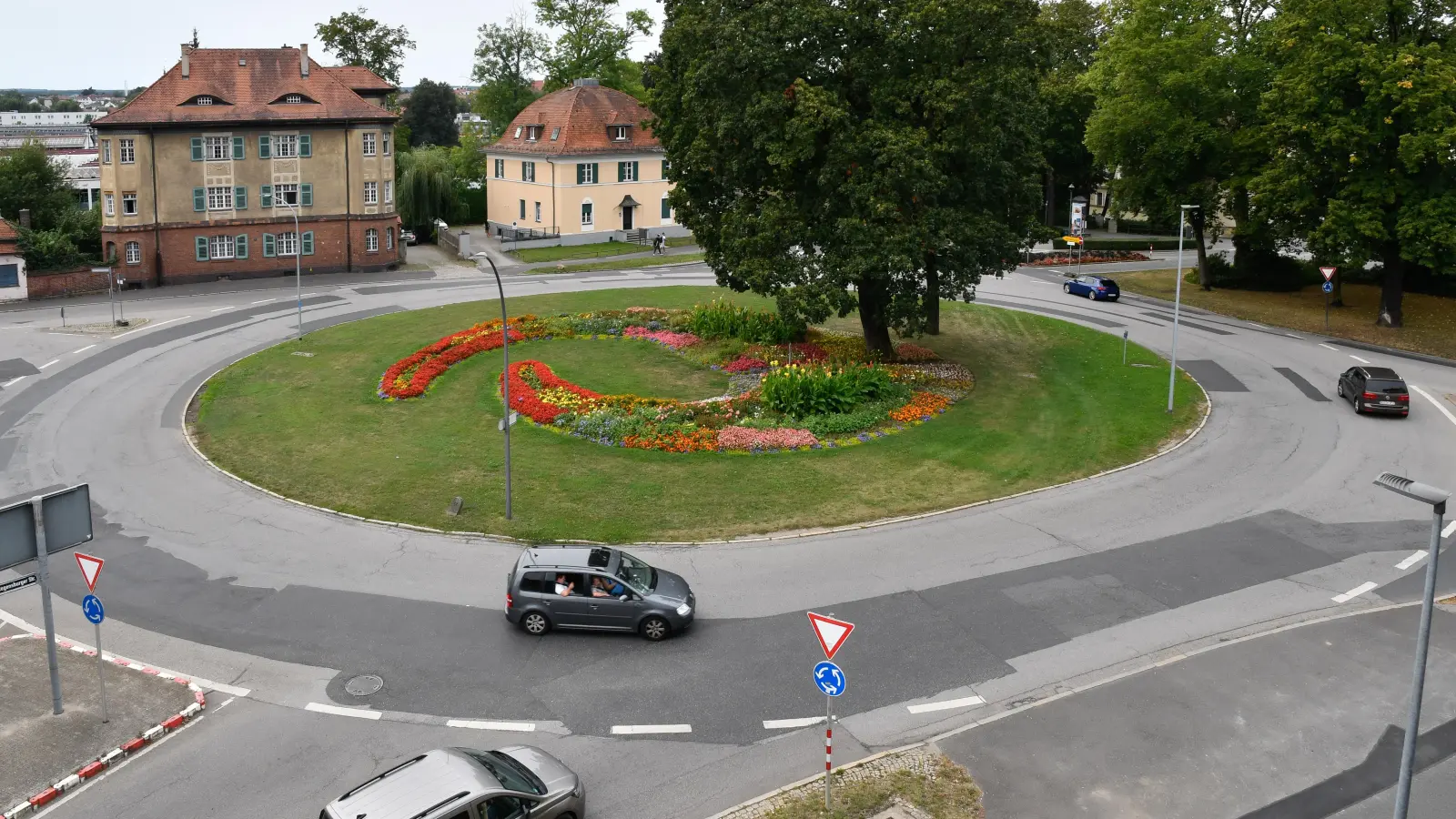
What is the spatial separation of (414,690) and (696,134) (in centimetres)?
2688

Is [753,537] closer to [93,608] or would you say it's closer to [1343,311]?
[93,608]

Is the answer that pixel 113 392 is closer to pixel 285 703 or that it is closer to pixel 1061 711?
pixel 285 703

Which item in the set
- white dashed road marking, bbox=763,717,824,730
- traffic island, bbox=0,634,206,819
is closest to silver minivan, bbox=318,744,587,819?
white dashed road marking, bbox=763,717,824,730

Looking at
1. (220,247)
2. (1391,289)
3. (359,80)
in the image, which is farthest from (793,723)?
(359,80)

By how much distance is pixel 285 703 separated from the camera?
60.4 ft

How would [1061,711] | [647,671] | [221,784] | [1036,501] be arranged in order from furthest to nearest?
[1036,501], [647,671], [1061,711], [221,784]

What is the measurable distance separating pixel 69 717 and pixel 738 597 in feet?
38.6

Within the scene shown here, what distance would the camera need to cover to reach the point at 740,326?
44.6 metres

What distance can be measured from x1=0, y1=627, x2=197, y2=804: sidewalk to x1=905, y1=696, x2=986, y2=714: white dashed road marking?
11927mm

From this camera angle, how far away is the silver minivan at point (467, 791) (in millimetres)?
13617

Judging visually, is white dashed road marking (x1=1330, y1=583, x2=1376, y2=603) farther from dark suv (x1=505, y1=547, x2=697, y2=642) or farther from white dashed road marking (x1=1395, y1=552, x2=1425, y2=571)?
dark suv (x1=505, y1=547, x2=697, y2=642)

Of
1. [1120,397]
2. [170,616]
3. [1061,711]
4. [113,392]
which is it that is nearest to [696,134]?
[1120,397]

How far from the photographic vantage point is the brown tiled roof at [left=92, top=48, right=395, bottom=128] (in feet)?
199

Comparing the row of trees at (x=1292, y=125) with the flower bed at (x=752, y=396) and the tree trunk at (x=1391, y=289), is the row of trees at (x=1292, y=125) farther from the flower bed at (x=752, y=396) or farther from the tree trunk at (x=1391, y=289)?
the flower bed at (x=752, y=396)
